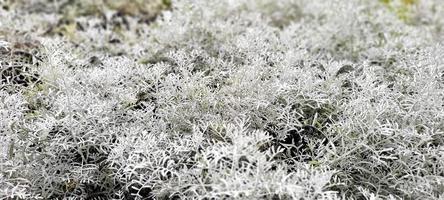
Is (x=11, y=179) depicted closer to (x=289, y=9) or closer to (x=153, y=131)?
(x=153, y=131)

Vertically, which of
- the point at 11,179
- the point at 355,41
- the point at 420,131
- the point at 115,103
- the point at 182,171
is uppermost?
the point at 355,41

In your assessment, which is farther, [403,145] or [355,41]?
[355,41]

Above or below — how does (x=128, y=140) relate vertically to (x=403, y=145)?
below

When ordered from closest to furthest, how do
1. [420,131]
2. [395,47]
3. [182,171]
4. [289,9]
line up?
[182,171] → [420,131] → [395,47] → [289,9]

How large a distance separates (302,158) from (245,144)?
0.39 meters

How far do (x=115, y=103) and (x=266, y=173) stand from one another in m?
0.75

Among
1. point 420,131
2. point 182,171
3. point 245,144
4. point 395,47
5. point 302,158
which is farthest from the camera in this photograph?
point 395,47

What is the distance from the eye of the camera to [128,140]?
178cm

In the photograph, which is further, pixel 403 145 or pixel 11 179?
pixel 403 145

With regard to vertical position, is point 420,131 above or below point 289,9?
below

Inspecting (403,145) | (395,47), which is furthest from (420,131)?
(395,47)

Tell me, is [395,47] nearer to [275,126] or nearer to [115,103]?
[275,126]

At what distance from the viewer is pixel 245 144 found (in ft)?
5.09

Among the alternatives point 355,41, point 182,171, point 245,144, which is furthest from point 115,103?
point 355,41
